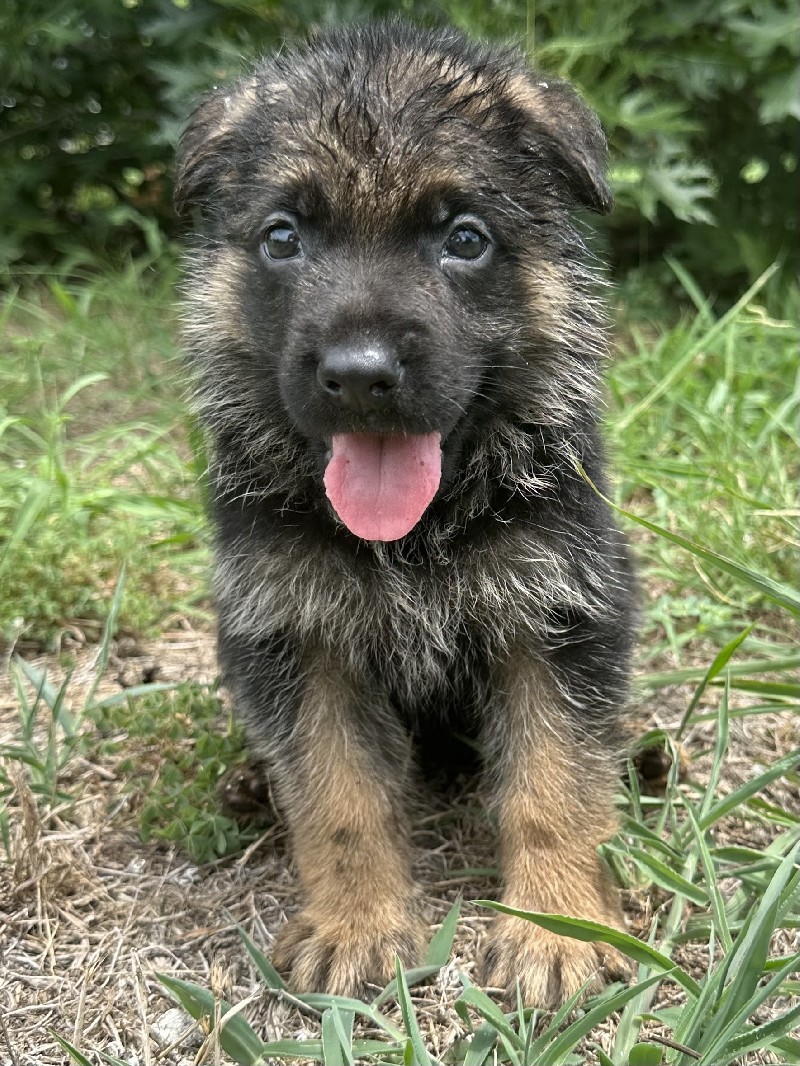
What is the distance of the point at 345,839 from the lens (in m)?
2.43

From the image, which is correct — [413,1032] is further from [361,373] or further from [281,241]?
[281,241]

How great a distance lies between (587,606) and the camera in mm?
2477

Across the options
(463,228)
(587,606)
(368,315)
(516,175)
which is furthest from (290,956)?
(516,175)

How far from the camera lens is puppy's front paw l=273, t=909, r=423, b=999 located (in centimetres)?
229

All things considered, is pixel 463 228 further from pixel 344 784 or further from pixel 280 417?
pixel 344 784

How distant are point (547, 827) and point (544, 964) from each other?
0.94ft

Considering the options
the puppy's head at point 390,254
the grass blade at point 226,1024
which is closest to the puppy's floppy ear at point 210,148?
the puppy's head at point 390,254

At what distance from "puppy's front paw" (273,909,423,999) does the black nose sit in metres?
1.14

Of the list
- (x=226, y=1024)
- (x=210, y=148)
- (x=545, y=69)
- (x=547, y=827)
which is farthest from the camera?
(x=545, y=69)

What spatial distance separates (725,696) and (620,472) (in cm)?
172

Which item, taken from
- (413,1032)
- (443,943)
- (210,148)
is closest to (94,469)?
(210,148)

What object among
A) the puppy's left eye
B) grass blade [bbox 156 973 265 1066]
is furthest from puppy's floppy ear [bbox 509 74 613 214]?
grass blade [bbox 156 973 265 1066]

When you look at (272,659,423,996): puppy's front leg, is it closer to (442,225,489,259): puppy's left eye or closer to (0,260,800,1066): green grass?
(0,260,800,1066): green grass

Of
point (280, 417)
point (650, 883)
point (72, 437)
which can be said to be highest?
point (280, 417)
